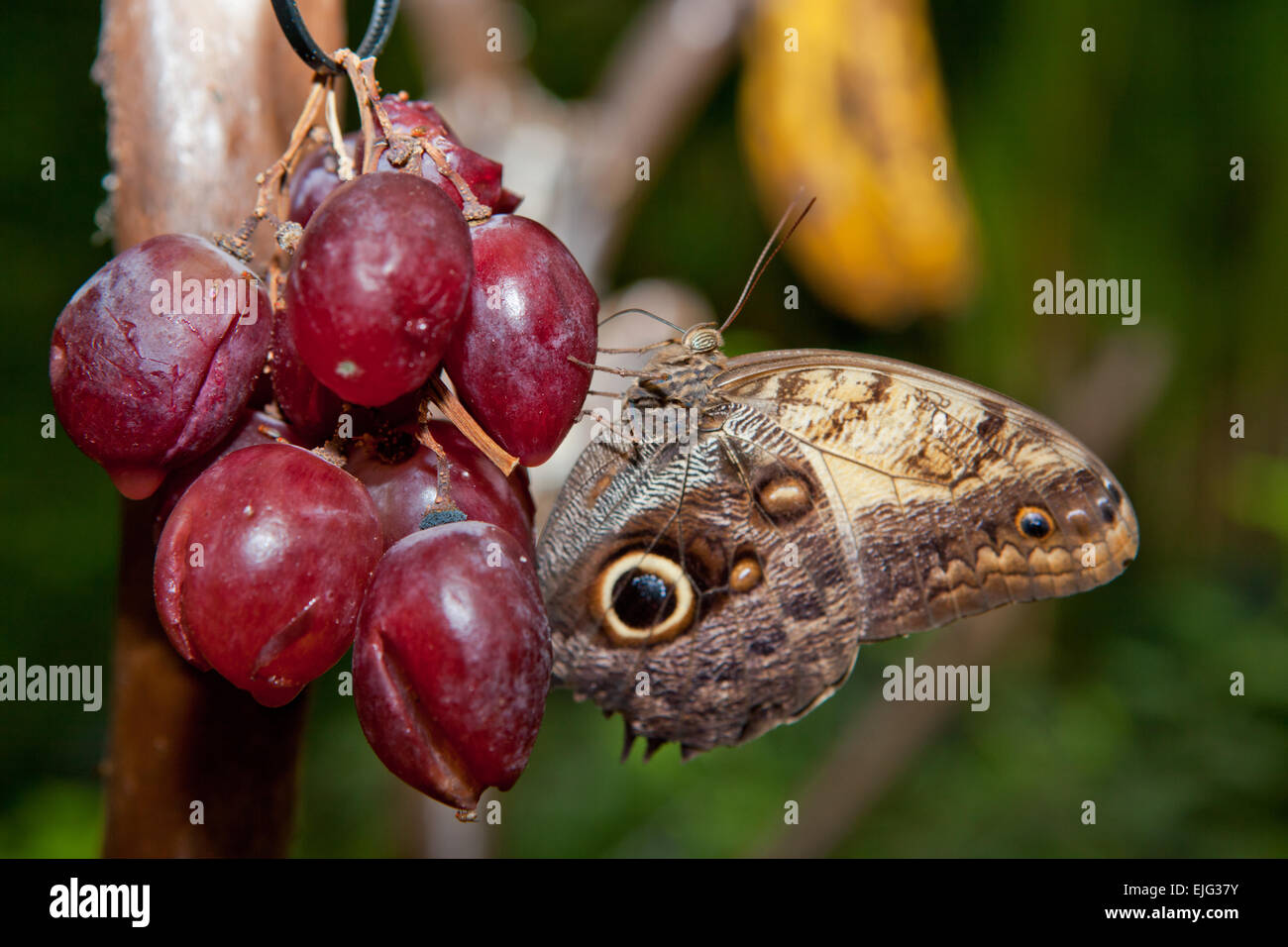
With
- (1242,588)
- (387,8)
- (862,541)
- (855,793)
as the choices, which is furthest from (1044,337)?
(387,8)

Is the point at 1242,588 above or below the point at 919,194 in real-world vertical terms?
below

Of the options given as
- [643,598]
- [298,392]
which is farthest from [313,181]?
[643,598]

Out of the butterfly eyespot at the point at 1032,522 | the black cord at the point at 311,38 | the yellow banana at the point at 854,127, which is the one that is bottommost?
the butterfly eyespot at the point at 1032,522

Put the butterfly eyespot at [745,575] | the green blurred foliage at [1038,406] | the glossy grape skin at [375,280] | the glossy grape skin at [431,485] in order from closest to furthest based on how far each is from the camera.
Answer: the glossy grape skin at [375,280]
the glossy grape skin at [431,485]
the butterfly eyespot at [745,575]
the green blurred foliage at [1038,406]

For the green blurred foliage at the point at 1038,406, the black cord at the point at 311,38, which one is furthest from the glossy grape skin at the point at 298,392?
the green blurred foliage at the point at 1038,406

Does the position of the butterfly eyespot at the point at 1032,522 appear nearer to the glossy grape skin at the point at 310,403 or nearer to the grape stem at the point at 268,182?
the glossy grape skin at the point at 310,403

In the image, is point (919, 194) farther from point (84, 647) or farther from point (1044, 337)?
point (84, 647)

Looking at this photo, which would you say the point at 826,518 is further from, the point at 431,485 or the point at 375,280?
the point at 375,280
